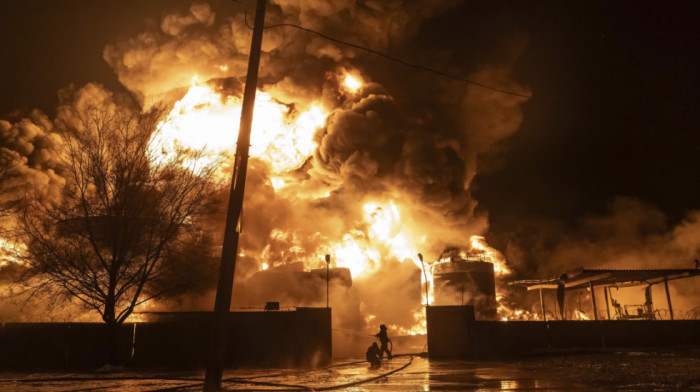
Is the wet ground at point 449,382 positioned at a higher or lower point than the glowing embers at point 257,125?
lower

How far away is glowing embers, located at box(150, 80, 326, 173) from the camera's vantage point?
142 ft

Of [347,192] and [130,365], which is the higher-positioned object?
[347,192]

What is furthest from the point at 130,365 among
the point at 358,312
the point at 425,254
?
the point at 425,254

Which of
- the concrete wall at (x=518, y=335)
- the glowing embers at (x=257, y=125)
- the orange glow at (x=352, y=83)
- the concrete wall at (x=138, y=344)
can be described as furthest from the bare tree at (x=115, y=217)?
the orange glow at (x=352, y=83)

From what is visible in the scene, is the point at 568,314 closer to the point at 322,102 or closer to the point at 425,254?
the point at 425,254

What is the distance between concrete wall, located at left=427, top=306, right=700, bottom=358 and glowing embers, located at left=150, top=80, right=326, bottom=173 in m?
25.7

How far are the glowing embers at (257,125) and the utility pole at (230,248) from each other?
105 ft

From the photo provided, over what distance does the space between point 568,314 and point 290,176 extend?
30631 mm

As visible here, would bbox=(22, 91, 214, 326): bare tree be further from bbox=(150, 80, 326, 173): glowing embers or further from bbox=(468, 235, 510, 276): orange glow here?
bbox=(468, 235, 510, 276): orange glow

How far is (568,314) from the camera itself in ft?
151

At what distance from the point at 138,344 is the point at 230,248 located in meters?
13.0

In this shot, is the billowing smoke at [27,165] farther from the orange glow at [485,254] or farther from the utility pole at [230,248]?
the orange glow at [485,254]

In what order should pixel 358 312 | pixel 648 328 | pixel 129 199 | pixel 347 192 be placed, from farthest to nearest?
pixel 347 192, pixel 358 312, pixel 648 328, pixel 129 199

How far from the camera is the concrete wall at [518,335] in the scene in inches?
918
